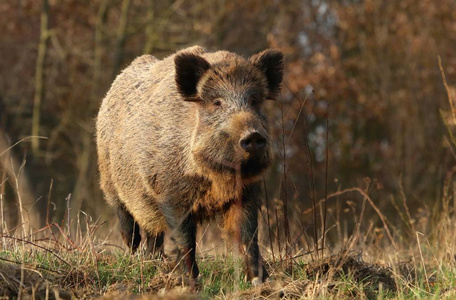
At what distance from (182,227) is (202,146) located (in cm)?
69

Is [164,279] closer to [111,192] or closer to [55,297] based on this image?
[55,297]

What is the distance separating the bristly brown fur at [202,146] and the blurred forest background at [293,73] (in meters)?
10.4

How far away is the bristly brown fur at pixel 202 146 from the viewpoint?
5426mm

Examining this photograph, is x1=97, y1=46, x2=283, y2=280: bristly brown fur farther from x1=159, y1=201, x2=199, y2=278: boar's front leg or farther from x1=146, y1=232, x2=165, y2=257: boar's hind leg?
x1=146, y1=232, x2=165, y2=257: boar's hind leg

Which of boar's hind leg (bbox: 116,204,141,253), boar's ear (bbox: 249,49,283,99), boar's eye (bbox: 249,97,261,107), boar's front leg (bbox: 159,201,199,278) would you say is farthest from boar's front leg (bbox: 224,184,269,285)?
boar's hind leg (bbox: 116,204,141,253)

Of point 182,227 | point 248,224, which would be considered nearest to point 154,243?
point 182,227

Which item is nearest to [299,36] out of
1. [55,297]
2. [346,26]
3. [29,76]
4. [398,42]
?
[346,26]

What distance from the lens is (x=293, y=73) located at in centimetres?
1856

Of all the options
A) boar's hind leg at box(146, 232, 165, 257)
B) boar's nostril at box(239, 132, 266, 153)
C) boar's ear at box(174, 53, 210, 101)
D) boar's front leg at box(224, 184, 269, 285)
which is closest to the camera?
boar's nostril at box(239, 132, 266, 153)

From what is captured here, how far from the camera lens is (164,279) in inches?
192

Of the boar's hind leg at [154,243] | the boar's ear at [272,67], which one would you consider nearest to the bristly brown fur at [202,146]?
the boar's ear at [272,67]

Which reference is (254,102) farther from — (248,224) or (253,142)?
(248,224)

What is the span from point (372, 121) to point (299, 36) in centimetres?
340

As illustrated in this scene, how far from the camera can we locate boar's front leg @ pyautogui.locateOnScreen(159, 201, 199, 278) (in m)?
5.71
